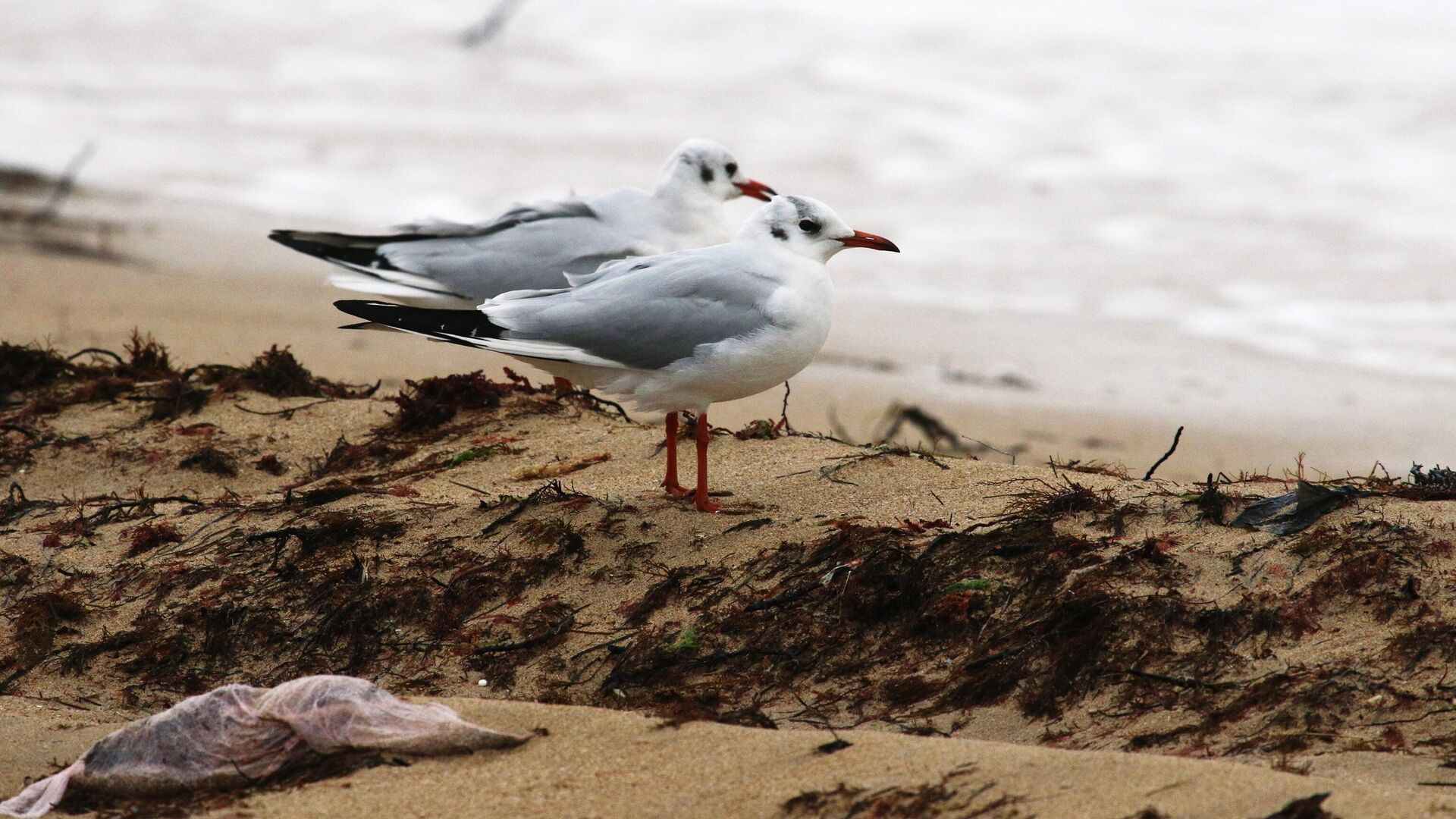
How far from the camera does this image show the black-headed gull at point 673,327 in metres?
4.71

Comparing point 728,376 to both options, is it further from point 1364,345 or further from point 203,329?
point 1364,345

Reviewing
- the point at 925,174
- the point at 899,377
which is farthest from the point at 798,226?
the point at 925,174

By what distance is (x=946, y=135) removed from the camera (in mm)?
16062

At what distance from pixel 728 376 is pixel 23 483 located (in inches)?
100

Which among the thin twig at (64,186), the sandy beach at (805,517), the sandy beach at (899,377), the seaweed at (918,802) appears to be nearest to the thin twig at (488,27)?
the sandy beach at (805,517)

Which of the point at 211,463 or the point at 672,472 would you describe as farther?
the point at 211,463

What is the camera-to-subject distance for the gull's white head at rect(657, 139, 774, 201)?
23.9ft

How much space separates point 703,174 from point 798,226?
2283 mm

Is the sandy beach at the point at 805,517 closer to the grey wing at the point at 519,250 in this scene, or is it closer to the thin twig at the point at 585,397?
the thin twig at the point at 585,397

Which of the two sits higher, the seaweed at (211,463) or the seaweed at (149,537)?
the seaweed at (211,463)

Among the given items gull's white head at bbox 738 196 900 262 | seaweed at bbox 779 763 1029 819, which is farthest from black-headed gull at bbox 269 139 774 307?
seaweed at bbox 779 763 1029 819

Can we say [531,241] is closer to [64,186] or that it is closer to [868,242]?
[868,242]

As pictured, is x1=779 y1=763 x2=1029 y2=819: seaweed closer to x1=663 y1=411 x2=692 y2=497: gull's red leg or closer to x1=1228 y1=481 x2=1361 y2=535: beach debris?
x1=1228 y1=481 x2=1361 y2=535: beach debris

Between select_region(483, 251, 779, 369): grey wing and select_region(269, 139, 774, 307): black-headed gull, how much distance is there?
1666mm
